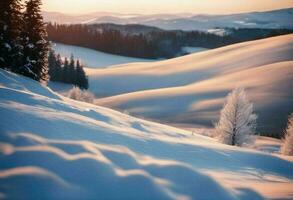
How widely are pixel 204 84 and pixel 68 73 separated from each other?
34.7m

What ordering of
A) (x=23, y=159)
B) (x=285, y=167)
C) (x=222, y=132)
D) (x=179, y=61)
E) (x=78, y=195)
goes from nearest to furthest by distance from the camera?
(x=78, y=195), (x=23, y=159), (x=285, y=167), (x=222, y=132), (x=179, y=61)

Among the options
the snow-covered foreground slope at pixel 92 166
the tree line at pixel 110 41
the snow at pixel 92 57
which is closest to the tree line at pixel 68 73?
the snow at pixel 92 57

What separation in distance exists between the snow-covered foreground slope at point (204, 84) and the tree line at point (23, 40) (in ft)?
109

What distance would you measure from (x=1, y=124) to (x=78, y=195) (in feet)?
12.2

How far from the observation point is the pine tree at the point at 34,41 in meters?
34.5

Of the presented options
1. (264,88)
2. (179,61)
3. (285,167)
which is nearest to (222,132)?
(285,167)

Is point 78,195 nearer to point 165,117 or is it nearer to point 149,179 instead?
point 149,179

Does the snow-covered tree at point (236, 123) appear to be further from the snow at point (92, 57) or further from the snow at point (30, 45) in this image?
the snow at point (92, 57)

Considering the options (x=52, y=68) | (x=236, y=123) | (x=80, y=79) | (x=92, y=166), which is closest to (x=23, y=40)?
(x=236, y=123)

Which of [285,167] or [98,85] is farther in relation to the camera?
[98,85]

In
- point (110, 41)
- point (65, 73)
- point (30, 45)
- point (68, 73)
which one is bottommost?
point (65, 73)

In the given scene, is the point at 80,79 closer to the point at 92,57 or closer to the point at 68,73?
the point at 68,73

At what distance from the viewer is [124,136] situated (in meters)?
13.0

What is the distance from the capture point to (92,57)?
522 ft
